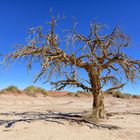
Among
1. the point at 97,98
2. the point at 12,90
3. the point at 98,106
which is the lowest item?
the point at 98,106

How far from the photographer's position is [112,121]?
1462 centimetres

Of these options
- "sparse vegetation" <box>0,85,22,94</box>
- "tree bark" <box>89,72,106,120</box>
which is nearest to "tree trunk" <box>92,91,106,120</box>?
"tree bark" <box>89,72,106,120</box>

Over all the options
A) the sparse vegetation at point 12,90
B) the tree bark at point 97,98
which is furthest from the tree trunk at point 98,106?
the sparse vegetation at point 12,90

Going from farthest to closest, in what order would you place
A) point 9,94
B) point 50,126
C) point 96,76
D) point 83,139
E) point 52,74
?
1. point 9,94
2. point 96,76
3. point 52,74
4. point 50,126
5. point 83,139

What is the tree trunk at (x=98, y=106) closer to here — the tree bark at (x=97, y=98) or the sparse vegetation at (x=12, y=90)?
the tree bark at (x=97, y=98)

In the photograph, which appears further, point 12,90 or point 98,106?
point 12,90

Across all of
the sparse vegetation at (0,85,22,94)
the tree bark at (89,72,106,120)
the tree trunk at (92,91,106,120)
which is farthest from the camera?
the sparse vegetation at (0,85,22,94)

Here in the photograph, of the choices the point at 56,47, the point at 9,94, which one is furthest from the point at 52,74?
the point at 9,94

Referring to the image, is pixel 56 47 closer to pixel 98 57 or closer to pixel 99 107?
pixel 98 57

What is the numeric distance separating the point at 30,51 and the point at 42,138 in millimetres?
4576

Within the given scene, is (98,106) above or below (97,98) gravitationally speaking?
below

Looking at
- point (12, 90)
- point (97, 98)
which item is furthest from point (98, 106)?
point (12, 90)

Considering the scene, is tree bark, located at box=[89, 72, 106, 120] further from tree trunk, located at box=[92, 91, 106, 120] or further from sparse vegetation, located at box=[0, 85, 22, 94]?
sparse vegetation, located at box=[0, 85, 22, 94]

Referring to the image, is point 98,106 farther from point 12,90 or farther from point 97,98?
point 12,90
